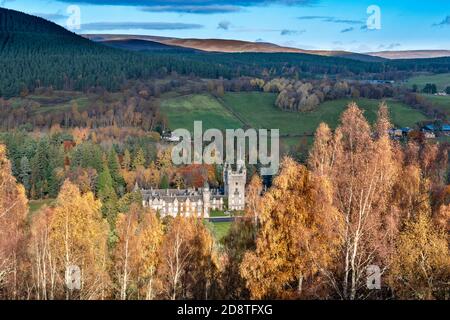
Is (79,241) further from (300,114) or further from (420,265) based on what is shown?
(300,114)

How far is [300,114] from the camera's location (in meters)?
145

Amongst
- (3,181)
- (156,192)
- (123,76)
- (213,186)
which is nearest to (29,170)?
(156,192)

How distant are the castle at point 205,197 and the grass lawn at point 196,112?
46.7 meters

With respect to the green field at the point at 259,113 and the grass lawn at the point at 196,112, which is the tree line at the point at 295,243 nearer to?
the green field at the point at 259,113

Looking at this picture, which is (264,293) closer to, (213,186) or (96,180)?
(96,180)

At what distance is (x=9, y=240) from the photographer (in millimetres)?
26062

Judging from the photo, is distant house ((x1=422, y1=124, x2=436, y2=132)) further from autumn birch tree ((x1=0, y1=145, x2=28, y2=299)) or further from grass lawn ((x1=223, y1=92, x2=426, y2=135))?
autumn birch tree ((x1=0, y1=145, x2=28, y2=299))

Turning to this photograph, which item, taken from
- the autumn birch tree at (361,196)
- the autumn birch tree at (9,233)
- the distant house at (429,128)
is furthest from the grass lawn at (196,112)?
the autumn birch tree at (361,196)

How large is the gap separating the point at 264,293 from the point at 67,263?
9.80 metres

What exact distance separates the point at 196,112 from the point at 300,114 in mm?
26918

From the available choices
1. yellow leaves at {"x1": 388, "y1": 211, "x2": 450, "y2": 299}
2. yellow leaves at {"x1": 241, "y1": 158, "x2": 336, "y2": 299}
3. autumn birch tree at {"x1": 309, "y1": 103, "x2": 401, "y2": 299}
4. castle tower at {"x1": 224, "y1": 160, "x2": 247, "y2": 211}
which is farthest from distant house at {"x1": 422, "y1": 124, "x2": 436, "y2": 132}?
yellow leaves at {"x1": 241, "y1": 158, "x2": 336, "y2": 299}

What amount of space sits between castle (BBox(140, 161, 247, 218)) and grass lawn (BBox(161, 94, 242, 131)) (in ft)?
153

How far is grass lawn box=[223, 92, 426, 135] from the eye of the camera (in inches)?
5285

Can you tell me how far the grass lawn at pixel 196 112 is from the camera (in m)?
140
